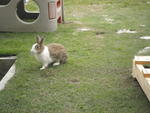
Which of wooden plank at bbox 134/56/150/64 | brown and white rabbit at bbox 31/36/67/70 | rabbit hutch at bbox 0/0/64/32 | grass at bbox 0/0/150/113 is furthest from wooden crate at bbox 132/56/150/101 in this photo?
rabbit hutch at bbox 0/0/64/32

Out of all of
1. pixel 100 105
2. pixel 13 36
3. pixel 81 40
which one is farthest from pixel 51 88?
pixel 13 36

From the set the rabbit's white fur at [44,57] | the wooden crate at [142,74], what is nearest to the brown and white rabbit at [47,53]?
the rabbit's white fur at [44,57]

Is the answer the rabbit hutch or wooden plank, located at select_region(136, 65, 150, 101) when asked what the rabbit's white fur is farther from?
the rabbit hutch

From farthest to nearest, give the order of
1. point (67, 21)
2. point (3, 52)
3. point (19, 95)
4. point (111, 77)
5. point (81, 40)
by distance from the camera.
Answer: point (67, 21)
point (81, 40)
point (3, 52)
point (111, 77)
point (19, 95)

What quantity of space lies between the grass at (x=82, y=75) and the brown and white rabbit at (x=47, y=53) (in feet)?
0.37

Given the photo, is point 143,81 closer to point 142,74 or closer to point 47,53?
point 142,74

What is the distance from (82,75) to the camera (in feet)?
14.1

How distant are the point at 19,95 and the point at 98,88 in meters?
0.90

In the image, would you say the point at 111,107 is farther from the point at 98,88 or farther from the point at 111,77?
the point at 111,77

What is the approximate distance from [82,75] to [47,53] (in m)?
0.58

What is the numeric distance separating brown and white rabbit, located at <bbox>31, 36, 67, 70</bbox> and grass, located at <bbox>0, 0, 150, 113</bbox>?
0.11 meters

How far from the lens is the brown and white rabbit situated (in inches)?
173

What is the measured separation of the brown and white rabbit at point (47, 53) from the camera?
441cm

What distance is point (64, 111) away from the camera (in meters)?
3.38
